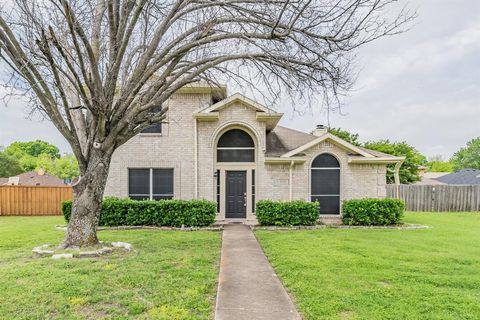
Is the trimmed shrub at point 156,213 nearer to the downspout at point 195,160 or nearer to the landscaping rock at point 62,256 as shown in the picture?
the downspout at point 195,160

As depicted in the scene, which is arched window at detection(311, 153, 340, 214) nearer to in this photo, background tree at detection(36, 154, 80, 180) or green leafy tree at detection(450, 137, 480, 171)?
background tree at detection(36, 154, 80, 180)

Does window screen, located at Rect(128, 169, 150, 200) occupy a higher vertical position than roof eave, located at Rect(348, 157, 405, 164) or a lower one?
lower

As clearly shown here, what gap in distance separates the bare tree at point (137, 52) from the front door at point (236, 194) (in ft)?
19.3

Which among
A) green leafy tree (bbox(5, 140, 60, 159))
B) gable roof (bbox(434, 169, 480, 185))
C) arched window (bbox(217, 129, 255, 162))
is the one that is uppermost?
green leafy tree (bbox(5, 140, 60, 159))

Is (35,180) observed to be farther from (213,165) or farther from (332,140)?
(332,140)

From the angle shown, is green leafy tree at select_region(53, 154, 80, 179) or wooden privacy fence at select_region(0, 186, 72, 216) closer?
wooden privacy fence at select_region(0, 186, 72, 216)

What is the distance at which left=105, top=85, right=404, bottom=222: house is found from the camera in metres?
14.1

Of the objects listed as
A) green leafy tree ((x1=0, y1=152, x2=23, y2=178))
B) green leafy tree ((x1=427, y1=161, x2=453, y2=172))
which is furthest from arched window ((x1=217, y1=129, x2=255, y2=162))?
green leafy tree ((x1=427, y1=161, x2=453, y2=172))

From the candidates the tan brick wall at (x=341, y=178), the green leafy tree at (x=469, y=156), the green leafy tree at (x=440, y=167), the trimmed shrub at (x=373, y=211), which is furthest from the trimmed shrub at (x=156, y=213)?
the green leafy tree at (x=440, y=167)

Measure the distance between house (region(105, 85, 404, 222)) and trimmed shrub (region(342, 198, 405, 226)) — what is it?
0.95m

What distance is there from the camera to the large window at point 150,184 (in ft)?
46.6

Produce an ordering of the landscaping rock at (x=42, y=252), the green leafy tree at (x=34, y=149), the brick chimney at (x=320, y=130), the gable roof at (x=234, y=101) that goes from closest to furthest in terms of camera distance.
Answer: the landscaping rock at (x=42, y=252), the gable roof at (x=234, y=101), the brick chimney at (x=320, y=130), the green leafy tree at (x=34, y=149)

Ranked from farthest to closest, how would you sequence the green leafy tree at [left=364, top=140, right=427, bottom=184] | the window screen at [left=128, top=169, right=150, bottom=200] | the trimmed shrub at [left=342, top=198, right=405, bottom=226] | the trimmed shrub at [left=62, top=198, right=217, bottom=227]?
the green leafy tree at [left=364, top=140, right=427, bottom=184] < the window screen at [left=128, top=169, right=150, bottom=200] < the trimmed shrub at [left=342, top=198, right=405, bottom=226] < the trimmed shrub at [left=62, top=198, right=217, bottom=227]

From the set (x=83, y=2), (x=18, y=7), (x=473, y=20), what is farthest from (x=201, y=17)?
(x=473, y=20)
